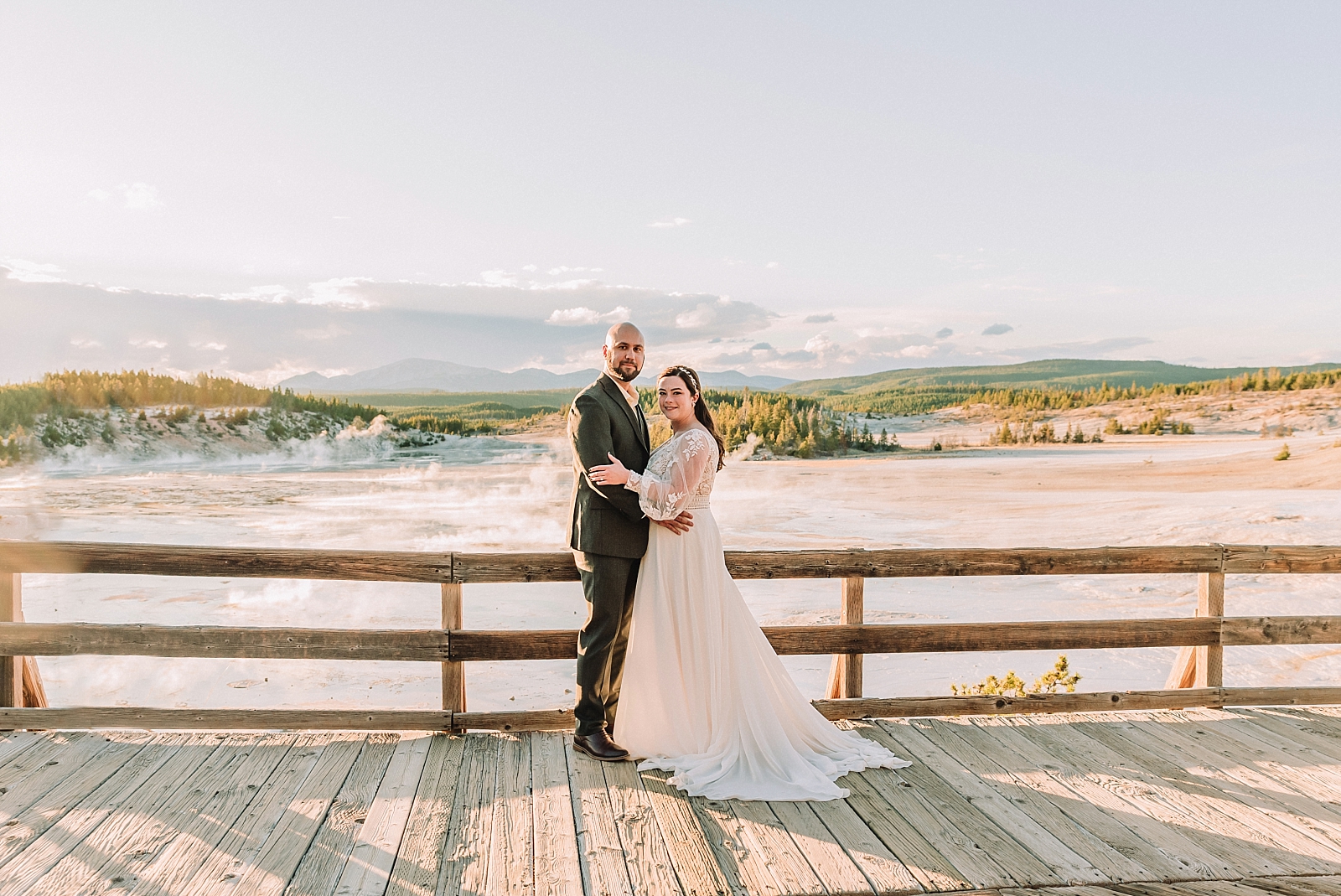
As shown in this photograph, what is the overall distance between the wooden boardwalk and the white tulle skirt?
0.65 ft

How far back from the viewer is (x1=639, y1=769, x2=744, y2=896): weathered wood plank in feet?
7.91

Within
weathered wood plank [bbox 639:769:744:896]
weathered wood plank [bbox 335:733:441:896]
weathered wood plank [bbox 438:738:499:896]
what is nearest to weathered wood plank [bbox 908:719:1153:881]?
weathered wood plank [bbox 639:769:744:896]

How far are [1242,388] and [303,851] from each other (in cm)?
2146

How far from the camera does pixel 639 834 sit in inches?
107

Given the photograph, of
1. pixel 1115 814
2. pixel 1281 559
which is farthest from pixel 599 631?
pixel 1281 559

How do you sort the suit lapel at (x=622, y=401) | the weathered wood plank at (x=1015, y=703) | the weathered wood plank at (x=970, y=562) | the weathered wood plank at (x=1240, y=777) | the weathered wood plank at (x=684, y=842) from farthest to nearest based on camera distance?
the weathered wood plank at (x=1015, y=703) → the weathered wood plank at (x=970, y=562) → the suit lapel at (x=622, y=401) → the weathered wood plank at (x=1240, y=777) → the weathered wood plank at (x=684, y=842)

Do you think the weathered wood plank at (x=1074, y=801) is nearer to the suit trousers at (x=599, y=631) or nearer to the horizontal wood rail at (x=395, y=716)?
the horizontal wood rail at (x=395, y=716)

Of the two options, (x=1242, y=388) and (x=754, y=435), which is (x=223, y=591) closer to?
(x=754, y=435)

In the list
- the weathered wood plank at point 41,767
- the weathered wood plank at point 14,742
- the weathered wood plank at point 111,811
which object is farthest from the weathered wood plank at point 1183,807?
the weathered wood plank at point 14,742

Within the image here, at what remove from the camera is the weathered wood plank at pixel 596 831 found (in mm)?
2434

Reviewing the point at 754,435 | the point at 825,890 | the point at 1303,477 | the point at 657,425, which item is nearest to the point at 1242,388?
the point at 1303,477

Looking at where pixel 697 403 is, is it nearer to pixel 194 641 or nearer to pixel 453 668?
pixel 453 668

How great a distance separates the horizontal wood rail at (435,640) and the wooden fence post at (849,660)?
0.08 meters

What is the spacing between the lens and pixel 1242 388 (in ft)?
61.3
